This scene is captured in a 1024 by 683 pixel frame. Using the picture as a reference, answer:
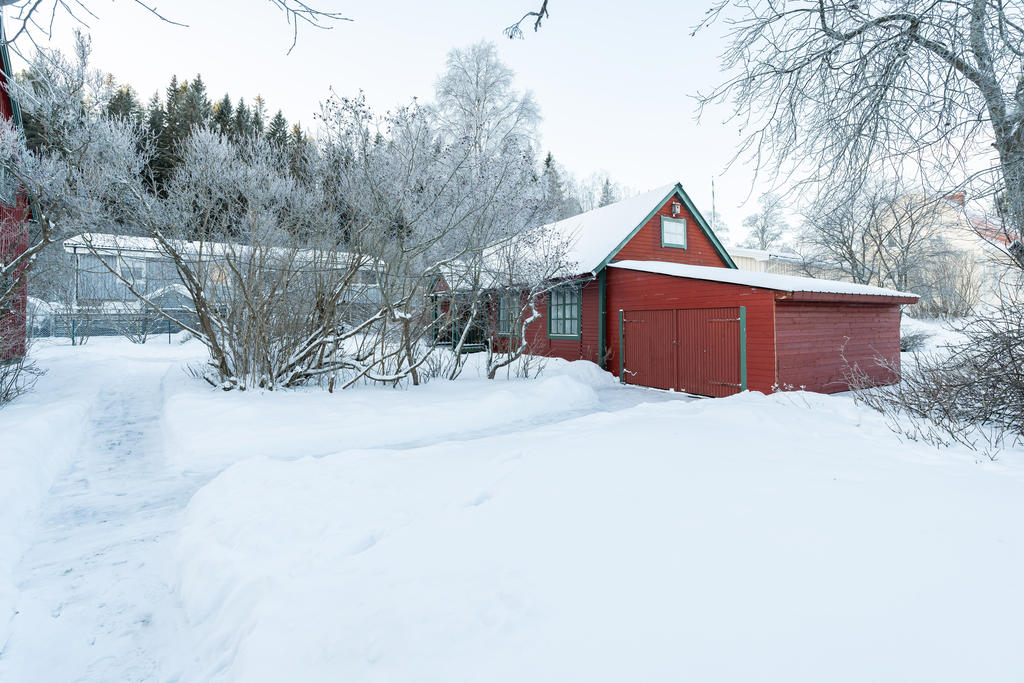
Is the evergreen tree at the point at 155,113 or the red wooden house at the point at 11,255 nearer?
the red wooden house at the point at 11,255

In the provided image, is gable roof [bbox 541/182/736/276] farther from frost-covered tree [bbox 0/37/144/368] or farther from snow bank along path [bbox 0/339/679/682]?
frost-covered tree [bbox 0/37/144/368]

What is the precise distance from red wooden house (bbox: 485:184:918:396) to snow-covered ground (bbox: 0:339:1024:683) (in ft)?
15.1

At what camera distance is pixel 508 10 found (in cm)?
313

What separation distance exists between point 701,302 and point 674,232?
5.41 metres

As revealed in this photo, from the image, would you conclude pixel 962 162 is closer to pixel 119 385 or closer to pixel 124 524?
pixel 124 524

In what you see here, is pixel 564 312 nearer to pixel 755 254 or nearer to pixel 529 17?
pixel 529 17

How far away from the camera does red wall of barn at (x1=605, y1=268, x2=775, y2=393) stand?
9422mm

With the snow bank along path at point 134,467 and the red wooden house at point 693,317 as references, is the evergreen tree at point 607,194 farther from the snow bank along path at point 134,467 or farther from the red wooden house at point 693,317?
the snow bank along path at point 134,467

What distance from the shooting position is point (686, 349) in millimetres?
10953

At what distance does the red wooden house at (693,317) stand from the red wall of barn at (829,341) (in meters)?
0.02

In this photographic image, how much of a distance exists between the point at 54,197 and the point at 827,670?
40.9ft

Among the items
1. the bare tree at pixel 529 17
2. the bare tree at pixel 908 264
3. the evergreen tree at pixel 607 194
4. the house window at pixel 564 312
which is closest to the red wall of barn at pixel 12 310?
the bare tree at pixel 529 17

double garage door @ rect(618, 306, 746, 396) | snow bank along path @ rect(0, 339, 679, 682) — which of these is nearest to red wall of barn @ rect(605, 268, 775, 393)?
double garage door @ rect(618, 306, 746, 396)

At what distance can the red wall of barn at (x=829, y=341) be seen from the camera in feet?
31.3
